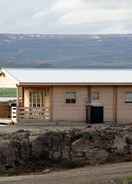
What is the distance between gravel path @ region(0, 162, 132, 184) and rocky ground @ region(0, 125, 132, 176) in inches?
61.4

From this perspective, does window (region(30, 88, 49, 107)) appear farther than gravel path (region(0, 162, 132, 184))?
Yes

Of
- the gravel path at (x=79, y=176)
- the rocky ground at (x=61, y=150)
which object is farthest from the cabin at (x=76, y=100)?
the gravel path at (x=79, y=176)

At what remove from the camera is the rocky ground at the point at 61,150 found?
99.1ft

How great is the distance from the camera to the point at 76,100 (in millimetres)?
49281

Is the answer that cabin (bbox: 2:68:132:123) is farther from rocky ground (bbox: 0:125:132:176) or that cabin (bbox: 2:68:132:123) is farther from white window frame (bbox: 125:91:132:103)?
rocky ground (bbox: 0:125:132:176)

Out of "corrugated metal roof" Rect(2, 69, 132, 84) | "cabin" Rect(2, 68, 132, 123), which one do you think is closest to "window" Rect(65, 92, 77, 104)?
"cabin" Rect(2, 68, 132, 123)

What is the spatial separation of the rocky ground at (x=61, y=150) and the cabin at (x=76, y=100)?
1640cm

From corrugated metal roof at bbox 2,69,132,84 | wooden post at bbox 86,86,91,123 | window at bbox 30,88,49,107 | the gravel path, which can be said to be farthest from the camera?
window at bbox 30,88,49,107

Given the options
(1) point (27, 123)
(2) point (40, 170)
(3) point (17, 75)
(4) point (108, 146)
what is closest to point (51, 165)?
(2) point (40, 170)

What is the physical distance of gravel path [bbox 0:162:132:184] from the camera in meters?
25.6

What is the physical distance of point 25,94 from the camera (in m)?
50.7

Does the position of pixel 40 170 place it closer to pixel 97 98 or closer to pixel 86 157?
pixel 86 157

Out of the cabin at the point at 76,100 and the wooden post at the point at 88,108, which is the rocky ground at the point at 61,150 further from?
the cabin at the point at 76,100

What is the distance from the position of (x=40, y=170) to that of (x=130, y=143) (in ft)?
15.3
